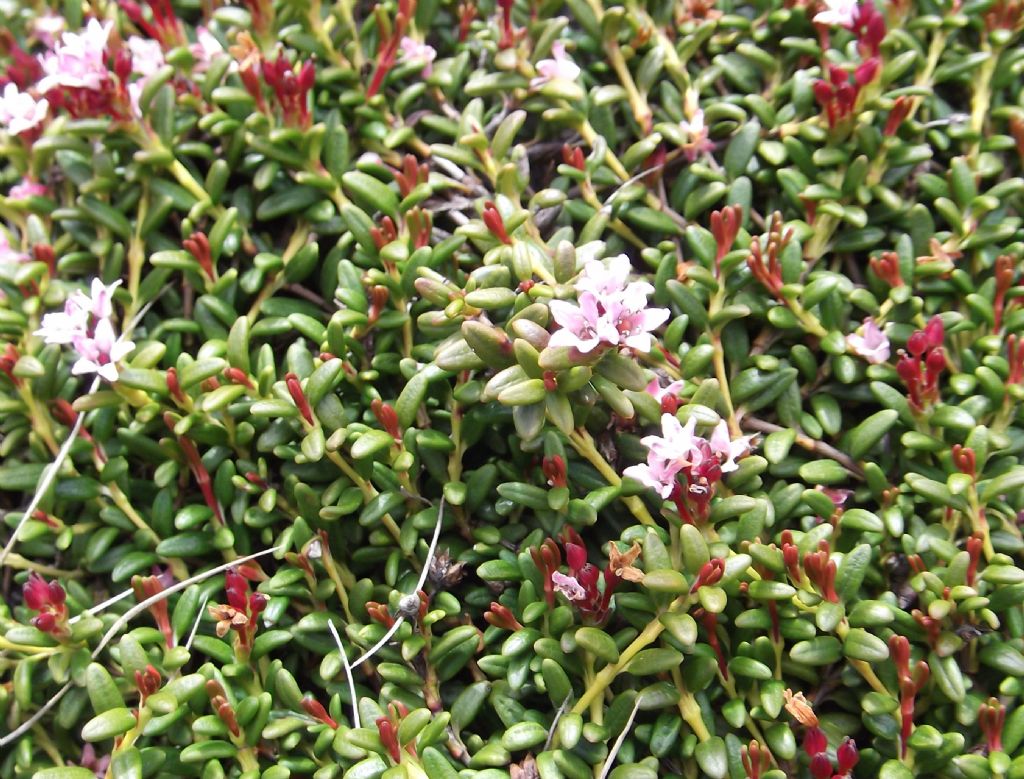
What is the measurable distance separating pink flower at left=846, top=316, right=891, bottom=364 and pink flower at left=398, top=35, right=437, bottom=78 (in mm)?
1198

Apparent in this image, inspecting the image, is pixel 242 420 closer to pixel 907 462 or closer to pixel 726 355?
pixel 726 355

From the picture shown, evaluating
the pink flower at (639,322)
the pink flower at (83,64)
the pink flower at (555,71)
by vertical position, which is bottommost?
the pink flower at (639,322)

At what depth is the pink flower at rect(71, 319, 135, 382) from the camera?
1.77m

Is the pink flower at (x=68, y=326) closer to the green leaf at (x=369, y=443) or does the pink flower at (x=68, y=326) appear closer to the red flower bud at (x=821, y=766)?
the green leaf at (x=369, y=443)

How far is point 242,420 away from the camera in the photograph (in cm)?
193

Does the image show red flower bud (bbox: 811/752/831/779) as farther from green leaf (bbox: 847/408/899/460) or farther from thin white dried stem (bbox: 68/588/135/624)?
thin white dried stem (bbox: 68/588/135/624)

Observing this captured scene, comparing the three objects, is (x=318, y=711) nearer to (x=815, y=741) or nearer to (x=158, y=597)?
(x=158, y=597)

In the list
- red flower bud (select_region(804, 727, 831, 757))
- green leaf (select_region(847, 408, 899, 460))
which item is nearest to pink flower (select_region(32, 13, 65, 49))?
green leaf (select_region(847, 408, 899, 460))

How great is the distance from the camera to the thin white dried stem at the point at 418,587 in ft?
5.53

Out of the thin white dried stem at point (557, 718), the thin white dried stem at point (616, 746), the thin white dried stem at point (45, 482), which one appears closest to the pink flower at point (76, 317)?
the thin white dried stem at point (45, 482)

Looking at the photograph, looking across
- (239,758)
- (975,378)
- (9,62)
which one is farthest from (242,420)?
(975,378)

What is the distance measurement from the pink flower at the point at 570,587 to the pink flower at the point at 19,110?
164 cm

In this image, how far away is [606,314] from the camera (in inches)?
60.7

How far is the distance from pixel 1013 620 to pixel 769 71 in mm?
1350
